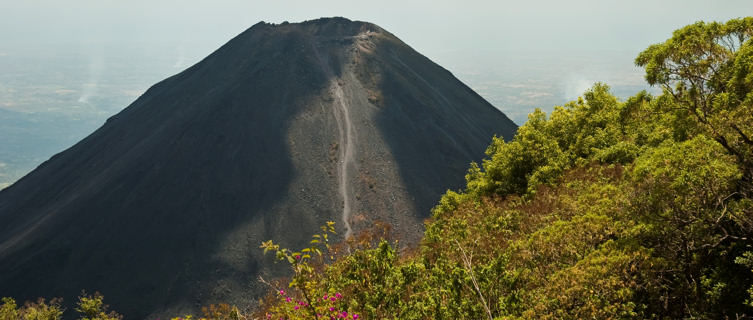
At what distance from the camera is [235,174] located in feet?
208

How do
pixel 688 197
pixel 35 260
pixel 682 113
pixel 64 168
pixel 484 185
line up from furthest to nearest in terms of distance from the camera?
pixel 64 168, pixel 35 260, pixel 484 185, pixel 682 113, pixel 688 197

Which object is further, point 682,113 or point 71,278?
point 71,278

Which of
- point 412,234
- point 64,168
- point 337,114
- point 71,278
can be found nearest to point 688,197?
point 412,234

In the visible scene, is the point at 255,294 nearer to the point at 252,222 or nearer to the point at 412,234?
the point at 252,222

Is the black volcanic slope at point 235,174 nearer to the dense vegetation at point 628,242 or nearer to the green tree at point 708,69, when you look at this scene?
the dense vegetation at point 628,242

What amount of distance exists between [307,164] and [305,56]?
1512 inches

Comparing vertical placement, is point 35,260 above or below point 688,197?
below

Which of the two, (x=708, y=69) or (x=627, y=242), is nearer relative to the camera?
(x=627, y=242)

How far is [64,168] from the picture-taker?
244 ft

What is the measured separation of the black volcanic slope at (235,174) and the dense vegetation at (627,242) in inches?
1406

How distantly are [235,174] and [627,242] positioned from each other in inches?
2376

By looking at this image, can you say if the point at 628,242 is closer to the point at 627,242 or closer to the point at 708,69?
the point at 627,242

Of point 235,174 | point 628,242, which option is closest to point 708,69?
point 628,242

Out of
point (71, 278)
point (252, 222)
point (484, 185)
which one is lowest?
point (71, 278)
